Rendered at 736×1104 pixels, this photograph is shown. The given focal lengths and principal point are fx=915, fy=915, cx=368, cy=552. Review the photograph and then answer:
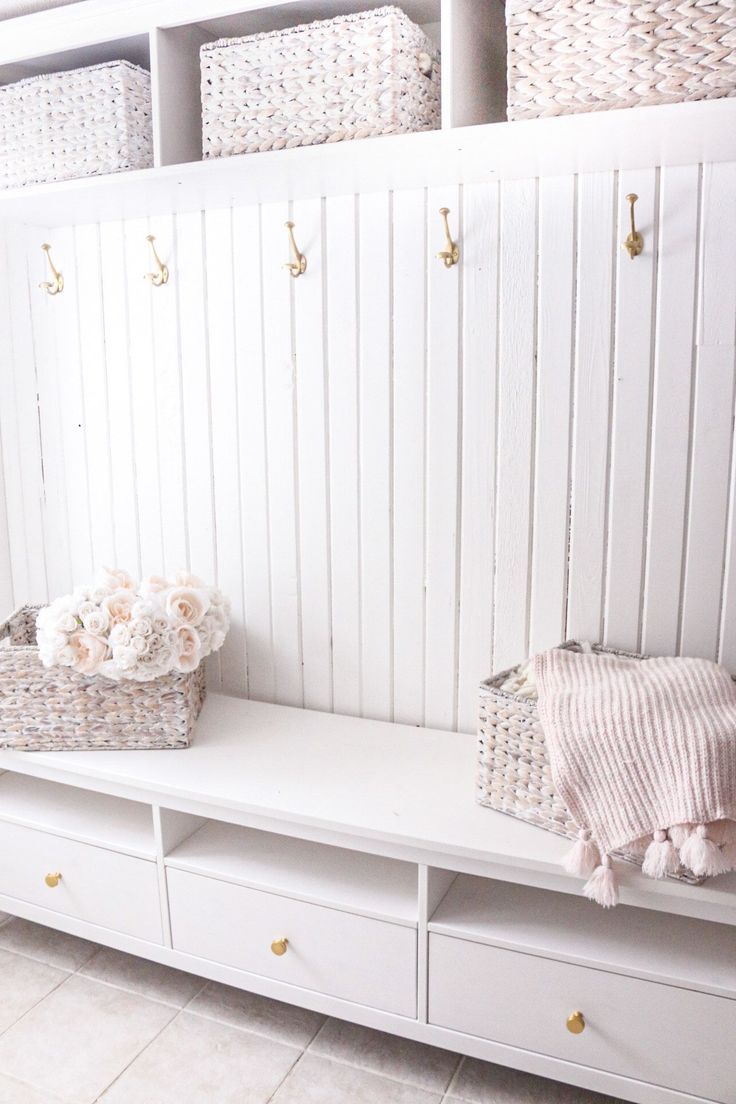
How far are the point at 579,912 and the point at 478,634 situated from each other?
0.57 metres

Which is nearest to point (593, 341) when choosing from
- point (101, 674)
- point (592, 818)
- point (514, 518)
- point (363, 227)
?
point (514, 518)

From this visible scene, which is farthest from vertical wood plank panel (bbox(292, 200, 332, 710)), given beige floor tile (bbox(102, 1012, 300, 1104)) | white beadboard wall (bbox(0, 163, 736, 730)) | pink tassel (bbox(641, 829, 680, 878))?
pink tassel (bbox(641, 829, 680, 878))

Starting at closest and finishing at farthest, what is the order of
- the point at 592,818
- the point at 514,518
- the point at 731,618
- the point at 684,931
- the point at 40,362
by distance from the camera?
the point at 592,818 < the point at 684,931 < the point at 731,618 < the point at 514,518 < the point at 40,362

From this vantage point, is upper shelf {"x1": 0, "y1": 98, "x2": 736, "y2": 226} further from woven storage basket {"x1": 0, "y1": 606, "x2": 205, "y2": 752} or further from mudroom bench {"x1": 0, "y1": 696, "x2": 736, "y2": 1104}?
mudroom bench {"x1": 0, "y1": 696, "x2": 736, "y2": 1104}

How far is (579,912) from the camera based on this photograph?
1626mm

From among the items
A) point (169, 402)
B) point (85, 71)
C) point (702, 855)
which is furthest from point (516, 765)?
point (85, 71)

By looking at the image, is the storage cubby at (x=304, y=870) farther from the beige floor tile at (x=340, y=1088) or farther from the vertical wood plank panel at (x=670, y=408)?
the vertical wood plank panel at (x=670, y=408)

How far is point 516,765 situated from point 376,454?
73 centimetres

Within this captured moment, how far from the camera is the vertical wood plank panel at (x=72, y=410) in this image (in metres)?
2.23

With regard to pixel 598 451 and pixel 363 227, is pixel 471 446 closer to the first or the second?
pixel 598 451

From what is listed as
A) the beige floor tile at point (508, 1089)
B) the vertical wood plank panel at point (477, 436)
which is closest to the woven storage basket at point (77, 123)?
the vertical wood plank panel at point (477, 436)

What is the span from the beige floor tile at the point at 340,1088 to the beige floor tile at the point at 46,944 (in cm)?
62

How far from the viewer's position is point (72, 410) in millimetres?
2289

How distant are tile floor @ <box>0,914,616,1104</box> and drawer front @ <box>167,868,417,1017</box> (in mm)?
139
